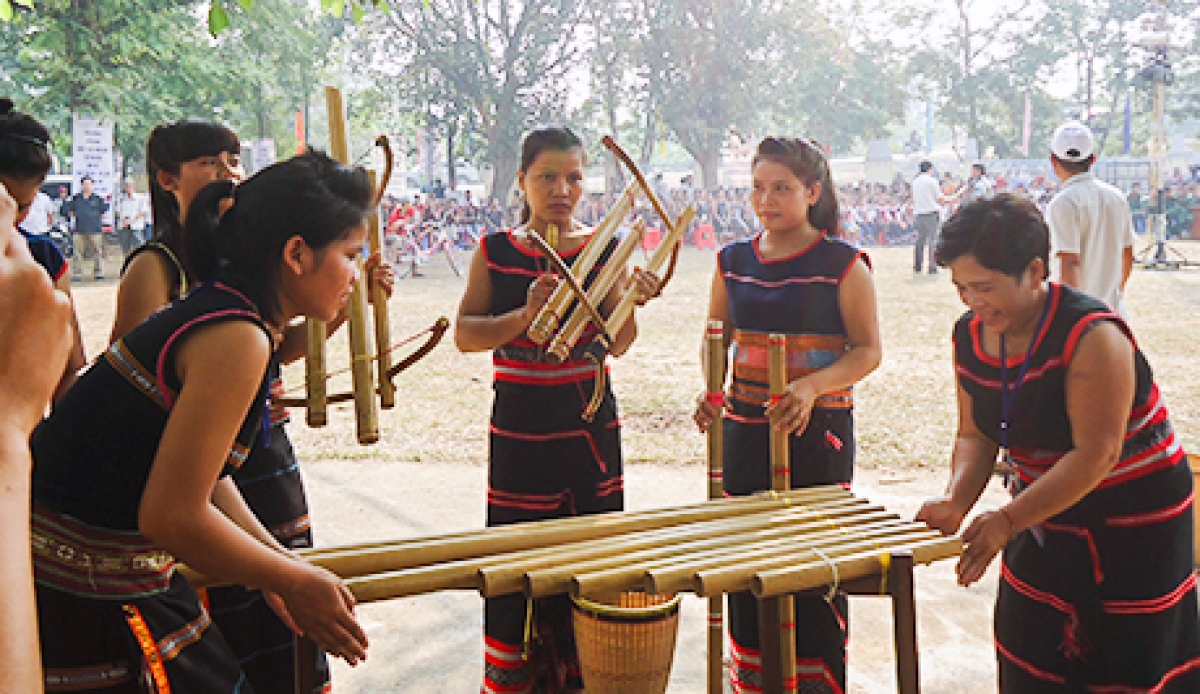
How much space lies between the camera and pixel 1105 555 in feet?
7.41

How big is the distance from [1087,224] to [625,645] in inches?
154

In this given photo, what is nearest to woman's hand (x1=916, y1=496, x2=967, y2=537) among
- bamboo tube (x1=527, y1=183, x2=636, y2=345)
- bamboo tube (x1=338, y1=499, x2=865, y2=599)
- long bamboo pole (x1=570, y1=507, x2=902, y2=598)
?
long bamboo pole (x1=570, y1=507, x2=902, y2=598)

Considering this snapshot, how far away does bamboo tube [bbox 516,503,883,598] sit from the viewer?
1.82 metres

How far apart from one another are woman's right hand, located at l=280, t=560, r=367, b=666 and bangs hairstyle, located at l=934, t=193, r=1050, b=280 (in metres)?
1.43

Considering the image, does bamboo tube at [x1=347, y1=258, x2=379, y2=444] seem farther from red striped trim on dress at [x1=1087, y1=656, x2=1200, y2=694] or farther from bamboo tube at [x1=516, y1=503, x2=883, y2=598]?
red striped trim on dress at [x1=1087, y1=656, x2=1200, y2=694]

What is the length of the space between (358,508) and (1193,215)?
25.5 meters

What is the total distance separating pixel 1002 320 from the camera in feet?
7.41

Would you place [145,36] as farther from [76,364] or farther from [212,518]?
[212,518]

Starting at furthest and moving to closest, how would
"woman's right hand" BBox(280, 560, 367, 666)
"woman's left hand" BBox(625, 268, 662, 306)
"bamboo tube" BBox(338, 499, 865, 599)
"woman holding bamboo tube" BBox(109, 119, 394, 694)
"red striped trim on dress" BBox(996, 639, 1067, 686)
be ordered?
"woman's left hand" BBox(625, 268, 662, 306) < "woman holding bamboo tube" BBox(109, 119, 394, 694) < "red striped trim on dress" BBox(996, 639, 1067, 686) < "bamboo tube" BBox(338, 499, 865, 599) < "woman's right hand" BBox(280, 560, 367, 666)

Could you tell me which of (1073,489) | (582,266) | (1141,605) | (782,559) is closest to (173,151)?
(582,266)

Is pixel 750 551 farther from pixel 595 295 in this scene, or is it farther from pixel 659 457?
pixel 659 457

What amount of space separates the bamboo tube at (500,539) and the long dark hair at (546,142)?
1.31 metres

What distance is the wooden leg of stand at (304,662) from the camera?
1830 millimetres

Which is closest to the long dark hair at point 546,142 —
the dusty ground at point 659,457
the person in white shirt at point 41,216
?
the dusty ground at point 659,457
